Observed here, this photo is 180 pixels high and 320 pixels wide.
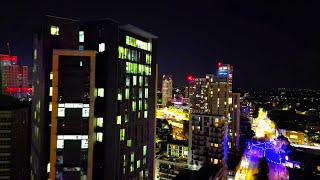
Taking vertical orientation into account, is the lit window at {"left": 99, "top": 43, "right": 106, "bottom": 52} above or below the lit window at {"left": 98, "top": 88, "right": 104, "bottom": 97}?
above

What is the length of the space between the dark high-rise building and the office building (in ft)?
99.9

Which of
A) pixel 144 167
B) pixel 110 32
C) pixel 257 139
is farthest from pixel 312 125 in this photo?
pixel 110 32

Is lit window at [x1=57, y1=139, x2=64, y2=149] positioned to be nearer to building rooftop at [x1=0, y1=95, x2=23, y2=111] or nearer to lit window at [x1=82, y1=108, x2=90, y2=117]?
lit window at [x1=82, y1=108, x2=90, y2=117]

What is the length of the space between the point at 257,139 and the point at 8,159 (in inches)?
3522

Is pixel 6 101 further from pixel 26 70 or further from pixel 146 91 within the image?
pixel 26 70

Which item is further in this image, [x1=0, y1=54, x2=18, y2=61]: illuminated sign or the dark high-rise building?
[x1=0, y1=54, x2=18, y2=61]: illuminated sign

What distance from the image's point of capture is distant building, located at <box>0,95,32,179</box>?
154 feet

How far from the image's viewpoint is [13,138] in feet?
158

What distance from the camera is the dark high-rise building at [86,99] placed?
29250 millimetres

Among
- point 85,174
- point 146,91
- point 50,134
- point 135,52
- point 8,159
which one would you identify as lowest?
point 8,159

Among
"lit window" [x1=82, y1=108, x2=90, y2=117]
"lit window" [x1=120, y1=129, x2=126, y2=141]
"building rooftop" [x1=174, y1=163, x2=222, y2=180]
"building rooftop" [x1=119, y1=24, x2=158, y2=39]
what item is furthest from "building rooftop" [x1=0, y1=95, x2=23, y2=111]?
"building rooftop" [x1=174, y1=163, x2=222, y2=180]

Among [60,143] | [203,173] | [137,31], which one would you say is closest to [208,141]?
[203,173]

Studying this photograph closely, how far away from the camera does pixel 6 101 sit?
168 ft

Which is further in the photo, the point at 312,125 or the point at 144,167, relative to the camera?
the point at 312,125
